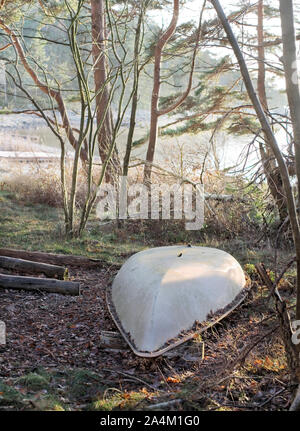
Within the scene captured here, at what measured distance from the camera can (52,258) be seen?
623 centimetres

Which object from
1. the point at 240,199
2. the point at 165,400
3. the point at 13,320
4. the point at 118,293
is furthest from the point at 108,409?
the point at 240,199

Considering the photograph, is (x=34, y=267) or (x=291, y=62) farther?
(x=34, y=267)

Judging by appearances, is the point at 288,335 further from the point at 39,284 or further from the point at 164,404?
the point at 39,284

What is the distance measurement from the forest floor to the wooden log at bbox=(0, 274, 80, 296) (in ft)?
0.26

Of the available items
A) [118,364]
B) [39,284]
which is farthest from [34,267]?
[118,364]

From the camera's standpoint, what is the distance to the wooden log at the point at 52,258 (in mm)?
6094

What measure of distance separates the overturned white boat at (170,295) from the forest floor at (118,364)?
16 centimetres

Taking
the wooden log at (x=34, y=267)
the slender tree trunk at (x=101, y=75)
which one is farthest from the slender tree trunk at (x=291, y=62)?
the slender tree trunk at (x=101, y=75)

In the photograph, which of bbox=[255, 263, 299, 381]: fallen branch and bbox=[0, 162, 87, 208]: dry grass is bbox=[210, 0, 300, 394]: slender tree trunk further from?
bbox=[0, 162, 87, 208]: dry grass

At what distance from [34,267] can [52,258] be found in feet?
1.66

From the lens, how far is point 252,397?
3.03 metres

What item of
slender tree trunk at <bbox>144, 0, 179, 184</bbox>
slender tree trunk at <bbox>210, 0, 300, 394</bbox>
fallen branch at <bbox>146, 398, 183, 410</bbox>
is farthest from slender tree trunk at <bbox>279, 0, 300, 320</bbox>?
slender tree trunk at <bbox>144, 0, 179, 184</bbox>

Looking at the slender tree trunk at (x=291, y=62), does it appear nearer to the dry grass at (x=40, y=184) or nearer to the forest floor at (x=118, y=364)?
the forest floor at (x=118, y=364)

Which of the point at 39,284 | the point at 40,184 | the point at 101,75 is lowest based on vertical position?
the point at 39,284
